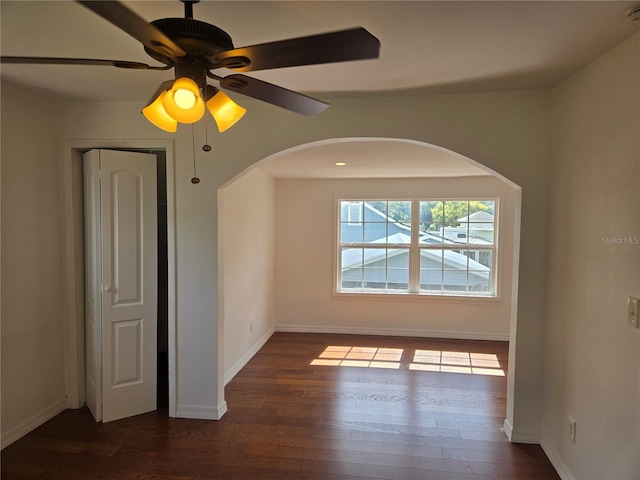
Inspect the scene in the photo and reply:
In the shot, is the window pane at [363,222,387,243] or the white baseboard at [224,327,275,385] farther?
the window pane at [363,222,387,243]

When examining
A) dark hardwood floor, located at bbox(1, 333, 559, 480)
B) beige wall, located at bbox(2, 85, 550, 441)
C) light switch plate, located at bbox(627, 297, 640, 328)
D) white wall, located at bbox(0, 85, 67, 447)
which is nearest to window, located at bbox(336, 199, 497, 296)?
dark hardwood floor, located at bbox(1, 333, 559, 480)

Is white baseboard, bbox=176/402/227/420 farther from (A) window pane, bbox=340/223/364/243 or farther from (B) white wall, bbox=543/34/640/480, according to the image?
(A) window pane, bbox=340/223/364/243

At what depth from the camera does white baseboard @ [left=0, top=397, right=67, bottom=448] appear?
8.33 feet

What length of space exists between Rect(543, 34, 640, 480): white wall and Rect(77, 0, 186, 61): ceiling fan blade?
186 centimetres

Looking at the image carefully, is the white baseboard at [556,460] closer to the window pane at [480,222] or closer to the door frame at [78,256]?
the door frame at [78,256]

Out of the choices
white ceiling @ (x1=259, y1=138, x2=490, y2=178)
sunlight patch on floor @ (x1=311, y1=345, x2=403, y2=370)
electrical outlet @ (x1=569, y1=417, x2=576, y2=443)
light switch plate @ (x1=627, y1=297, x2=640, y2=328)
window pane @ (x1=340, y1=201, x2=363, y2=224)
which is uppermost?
white ceiling @ (x1=259, y1=138, x2=490, y2=178)

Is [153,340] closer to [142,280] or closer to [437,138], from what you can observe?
[142,280]

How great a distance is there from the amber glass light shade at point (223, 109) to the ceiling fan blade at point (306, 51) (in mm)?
227

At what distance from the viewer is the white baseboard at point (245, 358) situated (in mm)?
3683

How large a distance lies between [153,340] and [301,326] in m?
2.75

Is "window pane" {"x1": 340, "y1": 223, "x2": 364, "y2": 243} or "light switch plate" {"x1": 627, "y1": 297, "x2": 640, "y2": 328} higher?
"window pane" {"x1": 340, "y1": 223, "x2": 364, "y2": 243}

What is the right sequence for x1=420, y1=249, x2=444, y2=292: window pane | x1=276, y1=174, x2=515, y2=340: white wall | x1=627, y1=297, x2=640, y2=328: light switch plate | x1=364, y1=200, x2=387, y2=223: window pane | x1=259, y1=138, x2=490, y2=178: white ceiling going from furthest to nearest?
x1=364, y1=200, x2=387, y2=223: window pane
x1=420, y1=249, x2=444, y2=292: window pane
x1=276, y1=174, x2=515, y2=340: white wall
x1=259, y1=138, x2=490, y2=178: white ceiling
x1=627, y1=297, x2=640, y2=328: light switch plate

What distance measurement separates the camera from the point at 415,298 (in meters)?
5.30

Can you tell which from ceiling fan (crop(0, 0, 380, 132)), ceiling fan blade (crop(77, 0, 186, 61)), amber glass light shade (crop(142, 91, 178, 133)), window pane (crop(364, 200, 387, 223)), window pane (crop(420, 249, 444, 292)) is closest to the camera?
ceiling fan blade (crop(77, 0, 186, 61))
